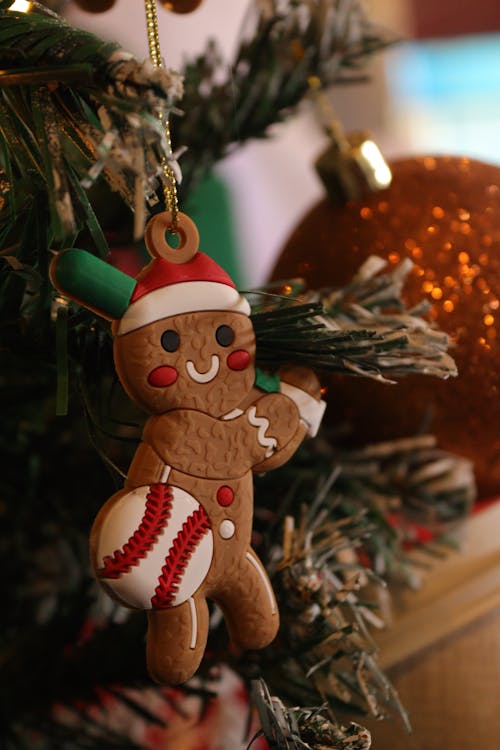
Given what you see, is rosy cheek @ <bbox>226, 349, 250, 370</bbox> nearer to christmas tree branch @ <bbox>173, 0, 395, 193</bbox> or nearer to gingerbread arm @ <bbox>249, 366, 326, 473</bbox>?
gingerbread arm @ <bbox>249, 366, 326, 473</bbox>

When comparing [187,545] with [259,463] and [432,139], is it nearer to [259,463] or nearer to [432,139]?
[259,463]

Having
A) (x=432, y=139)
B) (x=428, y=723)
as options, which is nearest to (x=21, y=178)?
(x=428, y=723)

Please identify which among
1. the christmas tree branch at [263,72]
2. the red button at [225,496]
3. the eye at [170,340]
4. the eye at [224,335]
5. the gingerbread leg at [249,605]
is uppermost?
the christmas tree branch at [263,72]

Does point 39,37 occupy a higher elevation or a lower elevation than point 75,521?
higher

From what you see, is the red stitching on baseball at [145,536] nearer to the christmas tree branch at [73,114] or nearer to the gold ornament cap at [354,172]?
the christmas tree branch at [73,114]

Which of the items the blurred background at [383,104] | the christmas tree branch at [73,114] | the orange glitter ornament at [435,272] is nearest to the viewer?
the christmas tree branch at [73,114]

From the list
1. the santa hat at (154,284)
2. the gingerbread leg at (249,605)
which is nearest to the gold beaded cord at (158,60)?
the santa hat at (154,284)

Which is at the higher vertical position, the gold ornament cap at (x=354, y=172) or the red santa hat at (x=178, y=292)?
the red santa hat at (x=178, y=292)

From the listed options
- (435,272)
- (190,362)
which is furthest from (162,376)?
(435,272)

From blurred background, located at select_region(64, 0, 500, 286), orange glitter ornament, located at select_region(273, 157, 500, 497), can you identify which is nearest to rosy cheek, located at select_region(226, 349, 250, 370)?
orange glitter ornament, located at select_region(273, 157, 500, 497)
